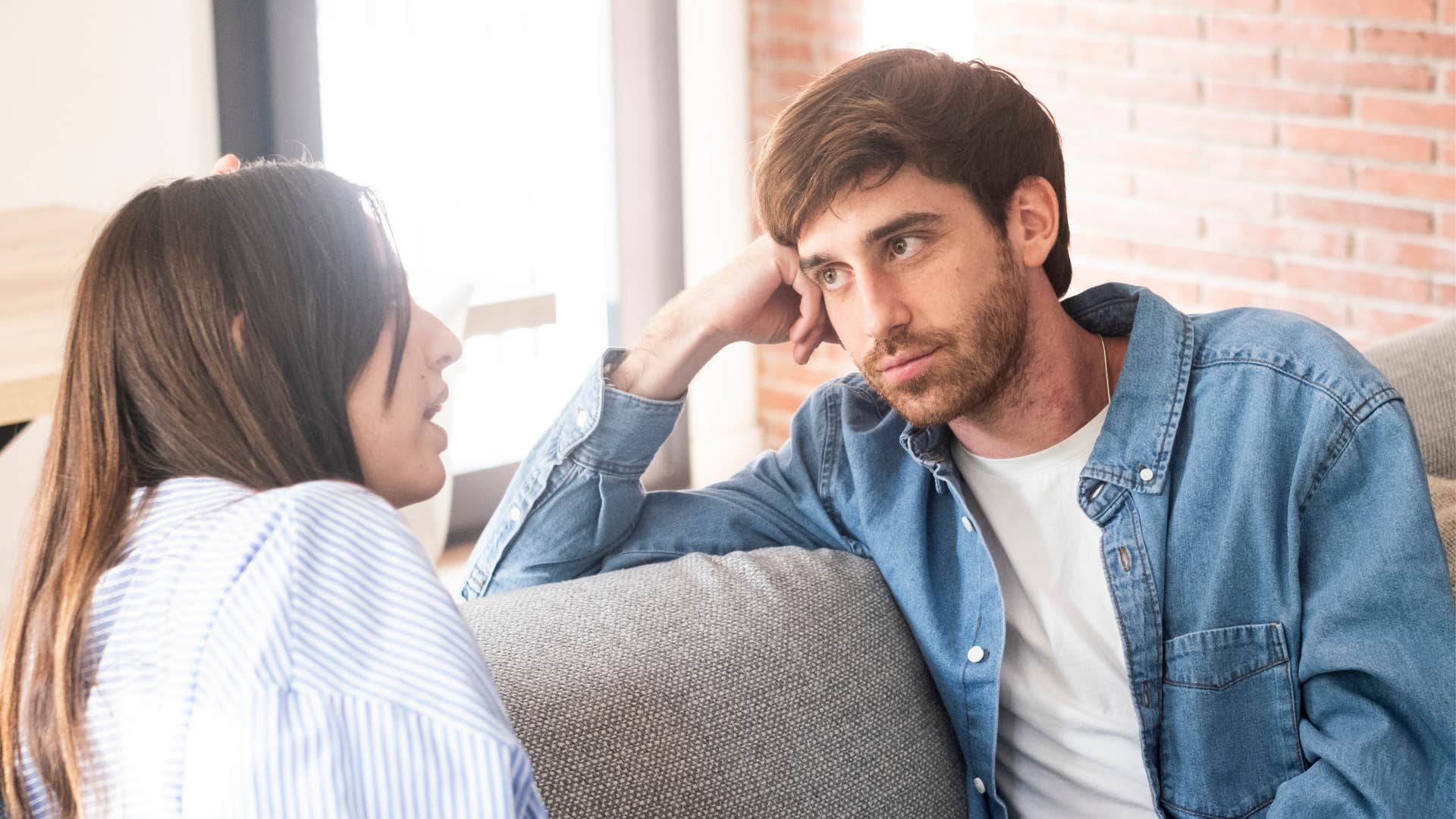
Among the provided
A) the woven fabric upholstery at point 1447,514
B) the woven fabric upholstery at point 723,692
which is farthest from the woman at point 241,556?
the woven fabric upholstery at point 1447,514

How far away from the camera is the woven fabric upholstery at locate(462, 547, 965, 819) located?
1157mm

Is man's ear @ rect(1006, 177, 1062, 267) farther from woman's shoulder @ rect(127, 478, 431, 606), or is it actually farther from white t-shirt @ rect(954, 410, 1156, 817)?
woman's shoulder @ rect(127, 478, 431, 606)

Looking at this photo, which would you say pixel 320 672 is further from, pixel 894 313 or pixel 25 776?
pixel 894 313

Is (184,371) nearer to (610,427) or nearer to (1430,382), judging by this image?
(610,427)

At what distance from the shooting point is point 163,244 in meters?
0.86

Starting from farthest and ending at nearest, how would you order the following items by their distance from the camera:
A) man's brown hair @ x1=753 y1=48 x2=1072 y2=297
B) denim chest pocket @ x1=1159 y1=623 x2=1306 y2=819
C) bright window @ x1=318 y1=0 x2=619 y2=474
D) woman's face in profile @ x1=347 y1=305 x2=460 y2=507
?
bright window @ x1=318 y1=0 x2=619 y2=474 → man's brown hair @ x1=753 y1=48 x2=1072 y2=297 → denim chest pocket @ x1=1159 y1=623 x2=1306 y2=819 → woman's face in profile @ x1=347 y1=305 x2=460 y2=507

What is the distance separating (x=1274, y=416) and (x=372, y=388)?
82 centimetres

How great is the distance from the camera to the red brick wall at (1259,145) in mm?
2963

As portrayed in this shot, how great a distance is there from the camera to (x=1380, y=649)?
1191mm

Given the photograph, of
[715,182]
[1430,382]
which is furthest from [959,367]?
[715,182]

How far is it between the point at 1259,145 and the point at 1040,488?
2.03m

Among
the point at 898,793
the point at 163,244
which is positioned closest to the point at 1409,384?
the point at 898,793

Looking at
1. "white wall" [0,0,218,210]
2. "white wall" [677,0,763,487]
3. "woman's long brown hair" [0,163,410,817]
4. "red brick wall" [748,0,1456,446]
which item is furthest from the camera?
"white wall" [677,0,763,487]

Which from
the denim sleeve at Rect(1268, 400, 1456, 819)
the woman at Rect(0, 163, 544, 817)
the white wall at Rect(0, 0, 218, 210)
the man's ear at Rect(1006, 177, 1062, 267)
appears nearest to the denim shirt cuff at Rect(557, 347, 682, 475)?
the man's ear at Rect(1006, 177, 1062, 267)
